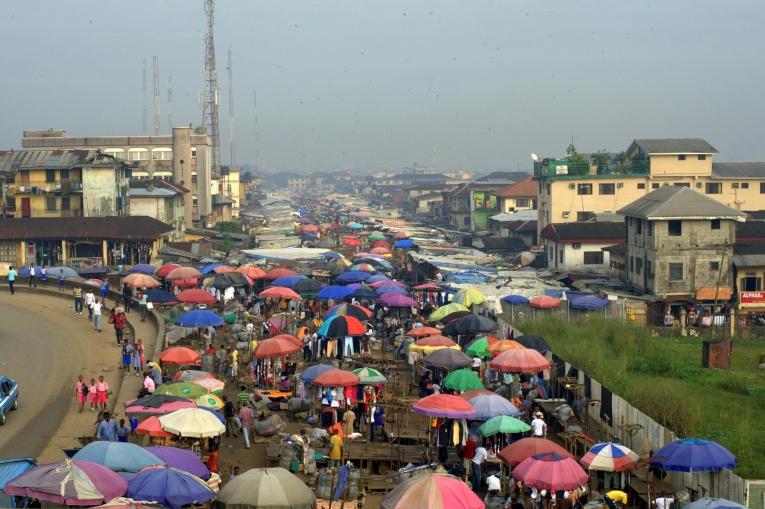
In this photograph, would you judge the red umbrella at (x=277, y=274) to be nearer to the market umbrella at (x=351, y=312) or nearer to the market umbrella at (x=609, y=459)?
the market umbrella at (x=351, y=312)

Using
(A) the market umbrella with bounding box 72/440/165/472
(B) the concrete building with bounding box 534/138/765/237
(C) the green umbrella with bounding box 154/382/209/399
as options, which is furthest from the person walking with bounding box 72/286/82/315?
(B) the concrete building with bounding box 534/138/765/237

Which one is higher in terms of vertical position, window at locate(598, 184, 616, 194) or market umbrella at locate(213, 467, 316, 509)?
window at locate(598, 184, 616, 194)

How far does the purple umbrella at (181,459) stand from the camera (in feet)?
47.0

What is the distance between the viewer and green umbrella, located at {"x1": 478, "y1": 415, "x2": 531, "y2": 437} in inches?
689

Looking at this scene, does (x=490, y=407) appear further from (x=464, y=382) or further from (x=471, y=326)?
(x=471, y=326)

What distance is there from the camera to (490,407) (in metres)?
18.4

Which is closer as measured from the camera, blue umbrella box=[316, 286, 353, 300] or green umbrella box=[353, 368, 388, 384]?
green umbrella box=[353, 368, 388, 384]

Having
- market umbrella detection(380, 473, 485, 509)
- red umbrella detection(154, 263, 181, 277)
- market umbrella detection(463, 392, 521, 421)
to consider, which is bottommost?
market umbrella detection(463, 392, 521, 421)

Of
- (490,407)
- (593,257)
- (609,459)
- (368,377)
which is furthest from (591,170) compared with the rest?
(609,459)

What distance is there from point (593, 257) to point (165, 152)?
44.2m

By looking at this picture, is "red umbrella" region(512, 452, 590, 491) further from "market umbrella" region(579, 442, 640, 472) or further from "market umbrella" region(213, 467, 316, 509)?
"market umbrella" region(213, 467, 316, 509)

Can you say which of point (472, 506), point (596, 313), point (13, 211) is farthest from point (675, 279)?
point (13, 211)

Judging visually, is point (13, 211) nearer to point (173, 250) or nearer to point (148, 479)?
point (173, 250)

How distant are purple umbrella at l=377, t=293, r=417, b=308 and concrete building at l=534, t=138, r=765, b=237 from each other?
2600 cm
